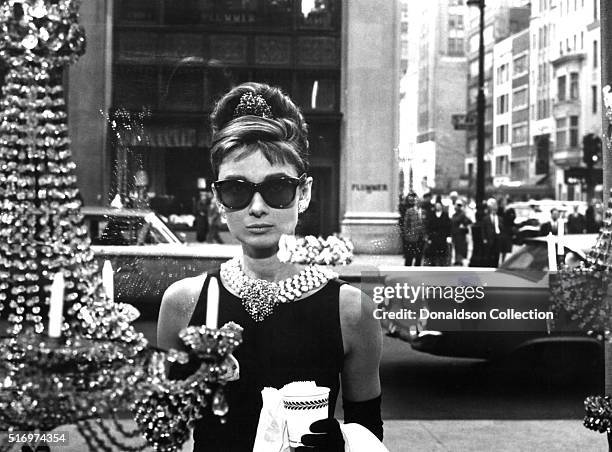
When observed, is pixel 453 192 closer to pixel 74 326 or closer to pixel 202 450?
pixel 202 450

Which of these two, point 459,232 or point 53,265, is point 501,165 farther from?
point 53,265

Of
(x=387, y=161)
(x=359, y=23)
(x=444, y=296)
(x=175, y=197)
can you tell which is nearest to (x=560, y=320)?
(x=444, y=296)

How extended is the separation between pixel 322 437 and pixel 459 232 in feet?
4.84

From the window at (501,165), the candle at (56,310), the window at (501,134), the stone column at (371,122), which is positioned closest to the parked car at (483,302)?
the stone column at (371,122)

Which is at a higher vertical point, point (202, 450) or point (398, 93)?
point (398, 93)

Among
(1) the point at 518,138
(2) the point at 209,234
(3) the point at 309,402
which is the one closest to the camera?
(3) the point at 309,402

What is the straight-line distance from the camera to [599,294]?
7.66 feet

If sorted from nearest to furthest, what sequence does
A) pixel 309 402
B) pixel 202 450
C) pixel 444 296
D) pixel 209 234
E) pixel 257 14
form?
pixel 309 402, pixel 202 450, pixel 209 234, pixel 257 14, pixel 444 296

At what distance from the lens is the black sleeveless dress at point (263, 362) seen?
222cm

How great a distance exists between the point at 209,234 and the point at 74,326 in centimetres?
90

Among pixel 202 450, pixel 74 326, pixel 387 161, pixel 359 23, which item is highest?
pixel 359 23

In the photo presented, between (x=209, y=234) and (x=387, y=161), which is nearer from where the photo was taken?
(x=209, y=234)

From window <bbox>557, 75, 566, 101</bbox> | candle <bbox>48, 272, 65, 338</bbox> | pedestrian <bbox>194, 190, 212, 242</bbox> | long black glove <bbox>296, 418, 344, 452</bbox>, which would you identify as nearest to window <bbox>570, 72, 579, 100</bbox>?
window <bbox>557, 75, 566, 101</bbox>

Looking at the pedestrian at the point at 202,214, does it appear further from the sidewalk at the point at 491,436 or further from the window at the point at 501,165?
the sidewalk at the point at 491,436
